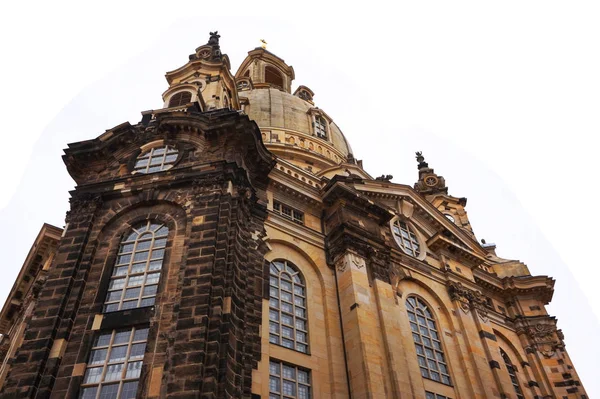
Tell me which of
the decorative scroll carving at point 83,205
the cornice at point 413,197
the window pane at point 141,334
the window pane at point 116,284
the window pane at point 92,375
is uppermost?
the cornice at point 413,197

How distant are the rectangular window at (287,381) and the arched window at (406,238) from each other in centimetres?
1256

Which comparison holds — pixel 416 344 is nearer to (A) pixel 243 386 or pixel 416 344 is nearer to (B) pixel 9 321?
(A) pixel 243 386

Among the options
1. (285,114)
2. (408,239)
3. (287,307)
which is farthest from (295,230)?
(285,114)

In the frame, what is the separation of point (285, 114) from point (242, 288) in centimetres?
3063

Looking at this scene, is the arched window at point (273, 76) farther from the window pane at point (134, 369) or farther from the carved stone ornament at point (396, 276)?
the window pane at point (134, 369)

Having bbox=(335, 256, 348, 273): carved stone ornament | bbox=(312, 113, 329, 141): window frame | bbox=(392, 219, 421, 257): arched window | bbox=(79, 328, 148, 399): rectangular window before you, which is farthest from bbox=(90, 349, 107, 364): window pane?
bbox=(312, 113, 329, 141): window frame

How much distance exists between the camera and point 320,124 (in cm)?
5128

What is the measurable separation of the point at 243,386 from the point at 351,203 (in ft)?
45.6

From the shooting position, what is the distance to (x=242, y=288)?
69.4ft

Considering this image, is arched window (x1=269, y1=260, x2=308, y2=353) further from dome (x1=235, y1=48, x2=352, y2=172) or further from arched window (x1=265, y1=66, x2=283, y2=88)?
arched window (x1=265, y1=66, x2=283, y2=88)

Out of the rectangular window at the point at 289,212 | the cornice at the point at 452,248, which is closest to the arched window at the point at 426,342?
the cornice at the point at 452,248

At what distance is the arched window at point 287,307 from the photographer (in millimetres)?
22750

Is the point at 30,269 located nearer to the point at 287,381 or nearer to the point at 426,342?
the point at 287,381

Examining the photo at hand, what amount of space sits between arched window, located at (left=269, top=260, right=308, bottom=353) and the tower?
0.09m
